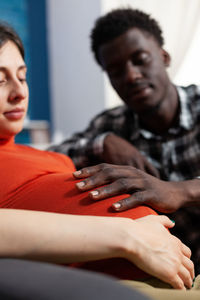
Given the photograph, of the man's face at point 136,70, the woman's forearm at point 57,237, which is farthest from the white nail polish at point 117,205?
the man's face at point 136,70

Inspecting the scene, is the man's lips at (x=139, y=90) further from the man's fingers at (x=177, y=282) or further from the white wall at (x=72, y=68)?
the white wall at (x=72, y=68)

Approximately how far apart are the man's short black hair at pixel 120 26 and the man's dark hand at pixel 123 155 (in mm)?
452

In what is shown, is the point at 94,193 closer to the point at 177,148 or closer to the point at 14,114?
the point at 14,114

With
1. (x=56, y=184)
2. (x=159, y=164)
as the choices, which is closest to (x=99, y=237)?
(x=56, y=184)

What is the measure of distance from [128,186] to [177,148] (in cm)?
69

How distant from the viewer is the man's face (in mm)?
1500

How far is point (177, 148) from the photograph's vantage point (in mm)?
1479

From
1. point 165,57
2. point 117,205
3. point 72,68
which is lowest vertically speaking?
point 117,205

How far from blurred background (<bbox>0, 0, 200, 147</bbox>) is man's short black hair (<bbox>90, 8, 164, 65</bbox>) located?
2.75ft

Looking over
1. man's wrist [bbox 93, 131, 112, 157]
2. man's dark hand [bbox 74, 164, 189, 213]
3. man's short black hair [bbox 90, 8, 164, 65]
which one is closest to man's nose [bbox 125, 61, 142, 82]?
man's short black hair [bbox 90, 8, 164, 65]

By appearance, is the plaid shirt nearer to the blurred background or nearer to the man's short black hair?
the man's short black hair

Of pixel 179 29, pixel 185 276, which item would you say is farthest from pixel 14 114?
pixel 179 29

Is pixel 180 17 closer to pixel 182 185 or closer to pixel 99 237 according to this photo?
pixel 182 185

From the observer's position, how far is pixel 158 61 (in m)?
1.57
